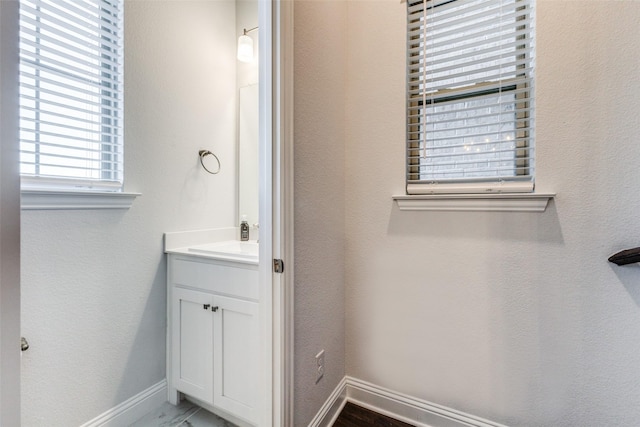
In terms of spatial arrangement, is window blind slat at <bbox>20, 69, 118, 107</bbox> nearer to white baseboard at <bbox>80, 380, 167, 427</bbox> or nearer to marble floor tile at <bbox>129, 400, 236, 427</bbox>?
white baseboard at <bbox>80, 380, 167, 427</bbox>

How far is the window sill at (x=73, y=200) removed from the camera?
1.17 metres

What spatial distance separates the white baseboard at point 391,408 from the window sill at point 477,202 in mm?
951

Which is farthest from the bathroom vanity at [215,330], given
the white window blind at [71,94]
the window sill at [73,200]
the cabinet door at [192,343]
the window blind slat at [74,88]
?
the window blind slat at [74,88]

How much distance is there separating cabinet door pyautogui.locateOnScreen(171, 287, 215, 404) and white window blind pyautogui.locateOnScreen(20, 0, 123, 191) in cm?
70

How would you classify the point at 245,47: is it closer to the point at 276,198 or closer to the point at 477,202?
the point at 276,198

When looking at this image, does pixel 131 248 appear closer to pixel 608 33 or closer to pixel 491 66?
pixel 491 66

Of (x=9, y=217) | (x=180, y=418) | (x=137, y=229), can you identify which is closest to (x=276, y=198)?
(x=9, y=217)

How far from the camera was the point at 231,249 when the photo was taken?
68.1 inches

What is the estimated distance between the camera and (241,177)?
216cm

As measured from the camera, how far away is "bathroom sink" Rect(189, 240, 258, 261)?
1.45 m

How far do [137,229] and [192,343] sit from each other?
67 centimetres

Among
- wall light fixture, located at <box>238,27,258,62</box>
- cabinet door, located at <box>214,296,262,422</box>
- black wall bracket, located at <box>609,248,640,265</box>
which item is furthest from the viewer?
wall light fixture, located at <box>238,27,258,62</box>

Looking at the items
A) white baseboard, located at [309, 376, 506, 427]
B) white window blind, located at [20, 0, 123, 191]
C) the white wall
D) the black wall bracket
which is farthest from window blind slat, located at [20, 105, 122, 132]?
the black wall bracket

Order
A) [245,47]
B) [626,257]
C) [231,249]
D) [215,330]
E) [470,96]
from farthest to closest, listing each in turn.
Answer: [245,47] → [231,249] → [215,330] → [470,96] → [626,257]
